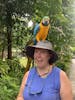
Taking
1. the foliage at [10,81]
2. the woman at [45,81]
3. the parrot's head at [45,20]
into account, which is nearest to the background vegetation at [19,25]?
the foliage at [10,81]

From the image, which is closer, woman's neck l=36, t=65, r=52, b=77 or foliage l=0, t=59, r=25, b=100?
woman's neck l=36, t=65, r=52, b=77

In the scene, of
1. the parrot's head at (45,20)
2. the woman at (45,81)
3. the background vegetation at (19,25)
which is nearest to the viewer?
the woman at (45,81)

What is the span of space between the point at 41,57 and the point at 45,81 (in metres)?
0.27

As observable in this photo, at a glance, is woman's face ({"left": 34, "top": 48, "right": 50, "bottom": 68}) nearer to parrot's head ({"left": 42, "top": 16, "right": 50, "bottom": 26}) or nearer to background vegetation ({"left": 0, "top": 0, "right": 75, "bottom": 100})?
parrot's head ({"left": 42, "top": 16, "right": 50, "bottom": 26})

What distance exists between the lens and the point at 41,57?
3863 mm

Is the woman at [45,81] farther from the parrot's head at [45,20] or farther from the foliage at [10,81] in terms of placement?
the foliage at [10,81]

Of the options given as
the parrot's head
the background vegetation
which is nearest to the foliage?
the background vegetation

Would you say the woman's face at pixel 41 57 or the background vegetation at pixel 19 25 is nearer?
the woman's face at pixel 41 57

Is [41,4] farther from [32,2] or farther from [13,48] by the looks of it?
[13,48]

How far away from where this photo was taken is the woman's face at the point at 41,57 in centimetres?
385

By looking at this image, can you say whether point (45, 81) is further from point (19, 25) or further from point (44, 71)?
point (19, 25)

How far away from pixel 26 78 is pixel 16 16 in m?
6.85

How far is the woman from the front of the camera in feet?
12.2

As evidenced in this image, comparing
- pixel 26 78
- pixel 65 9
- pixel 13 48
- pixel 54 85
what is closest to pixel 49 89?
pixel 54 85
